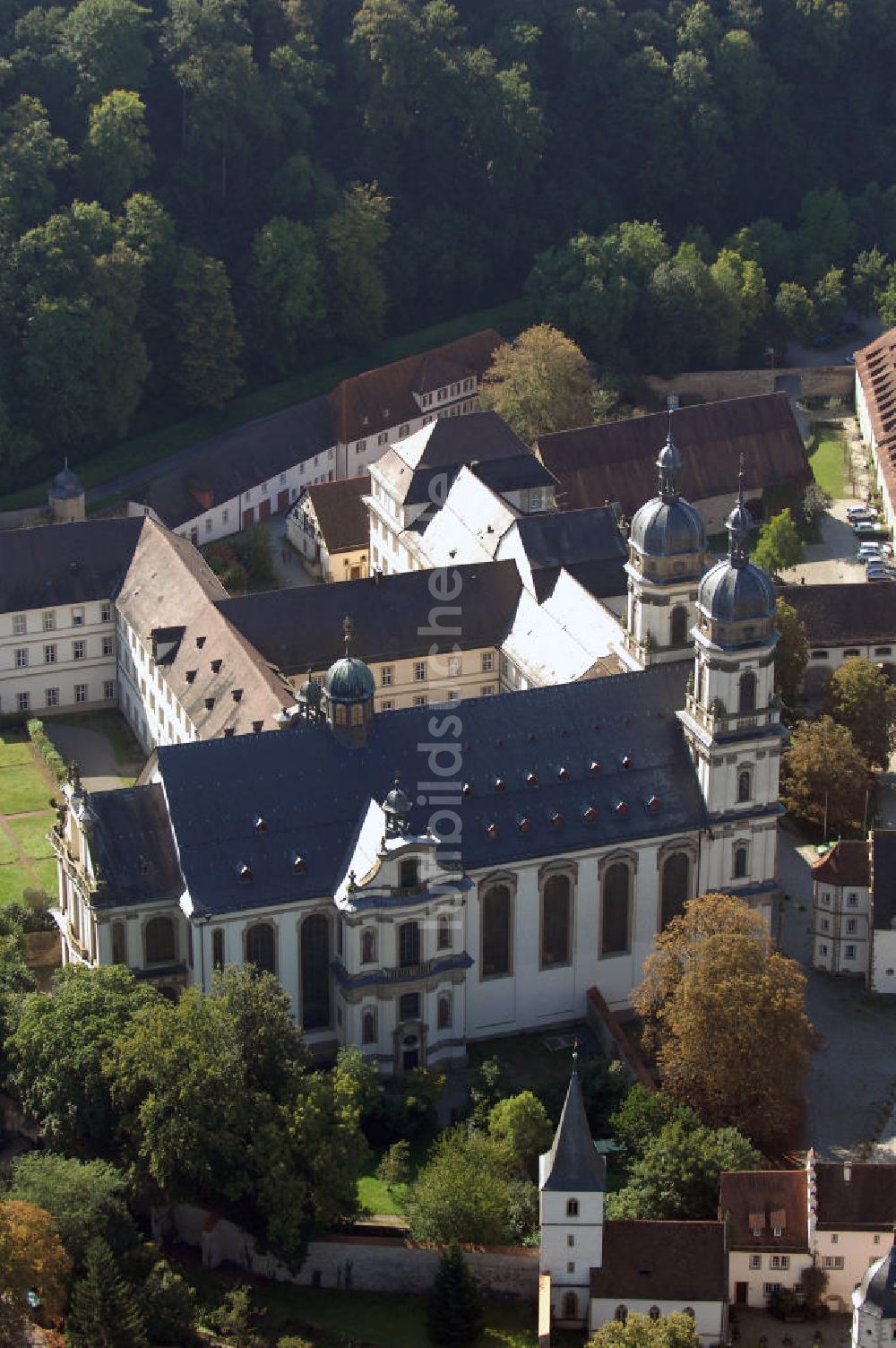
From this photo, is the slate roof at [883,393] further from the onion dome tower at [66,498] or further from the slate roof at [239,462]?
the onion dome tower at [66,498]

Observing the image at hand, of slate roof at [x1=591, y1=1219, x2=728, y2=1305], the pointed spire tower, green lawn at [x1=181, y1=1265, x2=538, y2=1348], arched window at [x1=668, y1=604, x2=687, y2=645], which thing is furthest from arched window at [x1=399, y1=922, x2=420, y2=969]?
arched window at [x1=668, y1=604, x2=687, y2=645]

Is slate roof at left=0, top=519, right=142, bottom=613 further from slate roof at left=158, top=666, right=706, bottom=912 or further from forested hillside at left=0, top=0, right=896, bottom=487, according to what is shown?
slate roof at left=158, top=666, right=706, bottom=912

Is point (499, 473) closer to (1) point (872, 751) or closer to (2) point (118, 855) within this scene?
(1) point (872, 751)

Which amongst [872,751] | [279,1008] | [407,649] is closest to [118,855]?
[279,1008]

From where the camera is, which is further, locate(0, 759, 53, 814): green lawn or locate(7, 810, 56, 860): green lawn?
locate(0, 759, 53, 814): green lawn

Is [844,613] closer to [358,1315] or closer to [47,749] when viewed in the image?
[47,749]
